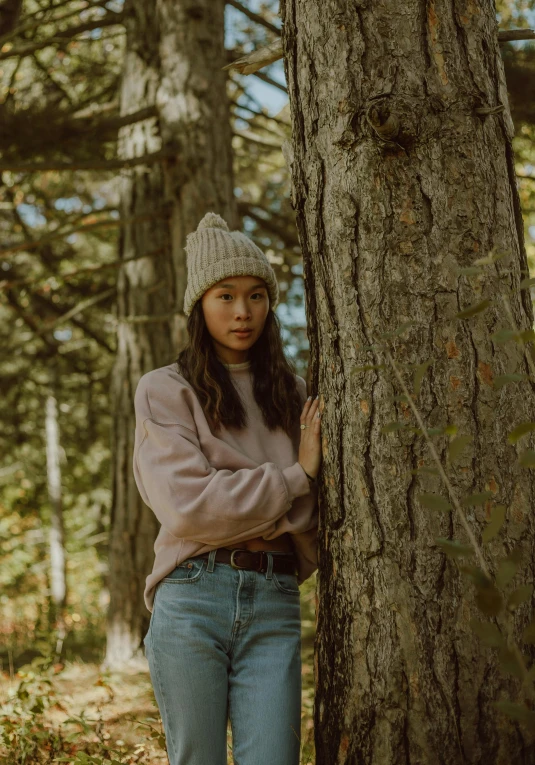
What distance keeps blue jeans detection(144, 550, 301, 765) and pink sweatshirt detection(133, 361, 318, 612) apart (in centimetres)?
12

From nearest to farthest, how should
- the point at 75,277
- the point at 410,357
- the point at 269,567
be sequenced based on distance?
the point at 410,357
the point at 269,567
the point at 75,277

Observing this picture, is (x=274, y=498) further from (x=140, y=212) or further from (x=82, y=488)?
(x=82, y=488)

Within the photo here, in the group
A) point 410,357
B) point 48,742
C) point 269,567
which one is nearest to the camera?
point 410,357

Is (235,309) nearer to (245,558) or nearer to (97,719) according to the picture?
(245,558)

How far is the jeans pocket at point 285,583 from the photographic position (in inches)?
98.6

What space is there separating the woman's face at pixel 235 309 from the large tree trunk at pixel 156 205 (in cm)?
230

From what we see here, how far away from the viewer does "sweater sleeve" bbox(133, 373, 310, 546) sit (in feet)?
7.69

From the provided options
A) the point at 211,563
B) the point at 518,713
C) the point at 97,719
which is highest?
the point at 211,563

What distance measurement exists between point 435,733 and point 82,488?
12960 millimetres

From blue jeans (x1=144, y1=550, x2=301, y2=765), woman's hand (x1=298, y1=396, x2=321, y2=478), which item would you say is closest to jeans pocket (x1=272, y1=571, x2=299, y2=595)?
blue jeans (x1=144, y1=550, x2=301, y2=765)

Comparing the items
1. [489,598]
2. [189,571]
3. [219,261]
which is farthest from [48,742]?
[489,598]

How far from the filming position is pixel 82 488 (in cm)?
1423

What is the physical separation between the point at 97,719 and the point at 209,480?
2.20 metres

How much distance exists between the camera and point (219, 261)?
2742mm
